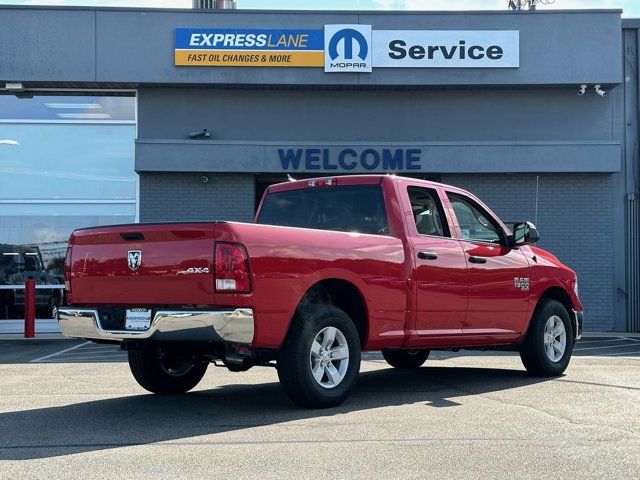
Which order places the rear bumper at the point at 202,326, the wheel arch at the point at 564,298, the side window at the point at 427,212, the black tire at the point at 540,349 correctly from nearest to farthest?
the rear bumper at the point at 202,326
the side window at the point at 427,212
the black tire at the point at 540,349
the wheel arch at the point at 564,298

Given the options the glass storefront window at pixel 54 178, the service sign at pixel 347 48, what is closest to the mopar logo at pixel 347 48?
the service sign at pixel 347 48

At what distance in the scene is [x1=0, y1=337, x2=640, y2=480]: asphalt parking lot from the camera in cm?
530

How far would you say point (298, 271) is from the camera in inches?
279

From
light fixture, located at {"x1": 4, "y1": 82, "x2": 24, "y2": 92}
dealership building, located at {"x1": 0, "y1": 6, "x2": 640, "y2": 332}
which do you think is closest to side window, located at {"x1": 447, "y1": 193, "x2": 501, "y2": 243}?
Result: dealership building, located at {"x1": 0, "y1": 6, "x2": 640, "y2": 332}

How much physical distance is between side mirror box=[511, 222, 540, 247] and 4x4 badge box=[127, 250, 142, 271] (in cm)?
427

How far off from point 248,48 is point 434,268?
12.2 meters

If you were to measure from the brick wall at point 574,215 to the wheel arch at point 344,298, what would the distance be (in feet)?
40.6

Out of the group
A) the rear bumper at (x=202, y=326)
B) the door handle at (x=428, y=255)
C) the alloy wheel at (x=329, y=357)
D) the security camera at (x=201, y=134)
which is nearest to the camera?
the rear bumper at (x=202, y=326)

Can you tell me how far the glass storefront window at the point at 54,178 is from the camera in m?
19.5

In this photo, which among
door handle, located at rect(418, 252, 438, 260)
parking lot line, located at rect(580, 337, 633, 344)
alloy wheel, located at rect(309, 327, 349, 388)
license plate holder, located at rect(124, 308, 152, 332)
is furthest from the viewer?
parking lot line, located at rect(580, 337, 633, 344)

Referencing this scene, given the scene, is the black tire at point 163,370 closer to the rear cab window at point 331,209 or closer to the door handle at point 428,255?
the rear cab window at point 331,209

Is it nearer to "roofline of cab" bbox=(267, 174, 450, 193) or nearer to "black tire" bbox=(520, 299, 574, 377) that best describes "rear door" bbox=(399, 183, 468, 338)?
"roofline of cab" bbox=(267, 174, 450, 193)

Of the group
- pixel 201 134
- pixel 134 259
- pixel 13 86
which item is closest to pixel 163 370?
pixel 134 259

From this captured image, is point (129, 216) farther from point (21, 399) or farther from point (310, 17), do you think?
point (21, 399)
